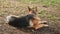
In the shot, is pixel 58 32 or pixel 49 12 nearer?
pixel 58 32

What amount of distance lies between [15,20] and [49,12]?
2.75m

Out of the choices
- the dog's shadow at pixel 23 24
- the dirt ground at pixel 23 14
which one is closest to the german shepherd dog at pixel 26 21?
the dog's shadow at pixel 23 24

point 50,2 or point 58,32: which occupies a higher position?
point 50,2

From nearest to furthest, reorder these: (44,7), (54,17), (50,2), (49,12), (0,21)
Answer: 1. (0,21)
2. (54,17)
3. (49,12)
4. (44,7)
5. (50,2)

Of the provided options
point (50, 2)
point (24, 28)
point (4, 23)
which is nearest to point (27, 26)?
point (24, 28)

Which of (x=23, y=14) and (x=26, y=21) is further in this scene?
(x=23, y=14)

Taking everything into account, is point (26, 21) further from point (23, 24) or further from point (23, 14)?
point (23, 14)

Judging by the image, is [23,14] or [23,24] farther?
[23,14]

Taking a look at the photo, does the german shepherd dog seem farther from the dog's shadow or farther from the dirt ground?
the dirt ground

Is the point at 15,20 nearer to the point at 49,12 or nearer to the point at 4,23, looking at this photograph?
the point at 4,23

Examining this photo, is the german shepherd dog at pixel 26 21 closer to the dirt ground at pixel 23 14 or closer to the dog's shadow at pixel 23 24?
the dog's shadow at pixel 23 24

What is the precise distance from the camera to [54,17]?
8.75 meters

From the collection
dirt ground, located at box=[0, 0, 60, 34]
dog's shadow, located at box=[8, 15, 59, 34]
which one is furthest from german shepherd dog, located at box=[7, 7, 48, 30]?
dirt ground, located at box=[0, 0, 60, 34]

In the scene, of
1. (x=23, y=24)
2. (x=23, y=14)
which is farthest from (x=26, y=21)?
(x=23, y=14)
